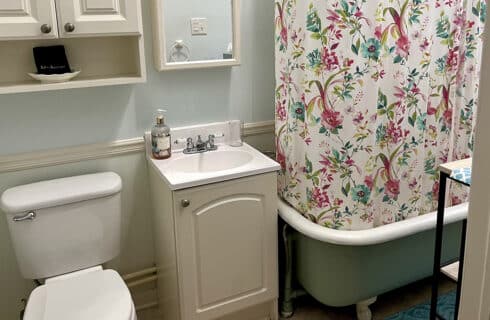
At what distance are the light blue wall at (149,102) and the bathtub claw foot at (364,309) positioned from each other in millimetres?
980

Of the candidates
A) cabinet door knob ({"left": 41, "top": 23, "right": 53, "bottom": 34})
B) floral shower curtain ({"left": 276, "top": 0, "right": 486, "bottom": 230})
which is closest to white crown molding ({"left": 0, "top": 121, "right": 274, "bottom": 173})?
cabinet door knob ({"left": 41, "top": 23, "right": 53, "bottom": 34})

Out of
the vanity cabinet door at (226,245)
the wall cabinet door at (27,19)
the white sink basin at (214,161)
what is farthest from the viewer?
the white sink basin at (214,161)

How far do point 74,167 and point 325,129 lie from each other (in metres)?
1.06

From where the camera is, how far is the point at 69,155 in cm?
206

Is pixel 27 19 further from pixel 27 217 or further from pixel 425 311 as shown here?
pixel 425 311

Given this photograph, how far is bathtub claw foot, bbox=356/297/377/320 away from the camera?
2.23 metres

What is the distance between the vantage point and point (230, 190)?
6.45 feet

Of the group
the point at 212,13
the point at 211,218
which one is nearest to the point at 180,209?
the point at 211,218

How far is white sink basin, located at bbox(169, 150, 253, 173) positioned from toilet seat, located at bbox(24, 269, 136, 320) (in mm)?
556

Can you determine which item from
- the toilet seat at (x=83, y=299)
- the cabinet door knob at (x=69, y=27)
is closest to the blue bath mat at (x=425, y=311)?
the toilet seat at (x=83, y=299)

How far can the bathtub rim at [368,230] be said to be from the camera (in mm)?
1982

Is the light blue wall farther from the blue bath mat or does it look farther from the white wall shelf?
the blue bath mat

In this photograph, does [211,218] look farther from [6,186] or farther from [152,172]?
[6,186]

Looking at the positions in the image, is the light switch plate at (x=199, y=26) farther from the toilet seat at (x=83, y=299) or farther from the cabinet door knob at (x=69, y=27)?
Answer: the toilet seat at (x=83, y=299)
